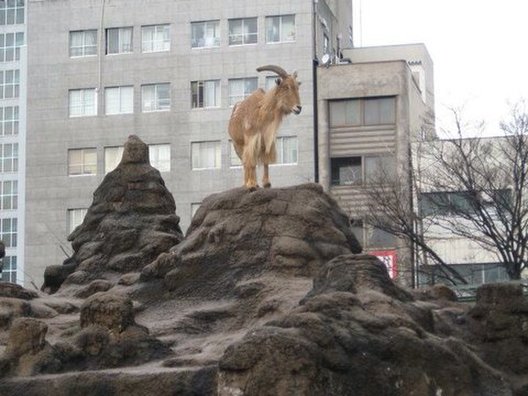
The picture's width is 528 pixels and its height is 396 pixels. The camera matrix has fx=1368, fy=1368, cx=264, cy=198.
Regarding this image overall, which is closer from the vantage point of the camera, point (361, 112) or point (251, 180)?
point (251, 180)

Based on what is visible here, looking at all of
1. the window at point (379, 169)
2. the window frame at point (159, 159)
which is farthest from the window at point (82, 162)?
the window at point (379, 169)

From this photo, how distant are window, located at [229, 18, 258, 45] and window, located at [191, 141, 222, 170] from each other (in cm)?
520

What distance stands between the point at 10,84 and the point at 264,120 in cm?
5035

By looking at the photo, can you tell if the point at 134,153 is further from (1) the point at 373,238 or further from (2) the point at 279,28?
(2) the point at 279,28

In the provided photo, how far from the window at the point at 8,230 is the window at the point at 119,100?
8552 millimetres

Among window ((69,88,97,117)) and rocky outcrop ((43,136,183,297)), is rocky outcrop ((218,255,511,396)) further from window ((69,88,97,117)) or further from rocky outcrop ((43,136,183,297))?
window ((69,88,97,117))

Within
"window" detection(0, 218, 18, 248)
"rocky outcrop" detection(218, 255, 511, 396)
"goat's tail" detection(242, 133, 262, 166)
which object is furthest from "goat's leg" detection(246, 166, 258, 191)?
"window" detection(0, 218, 18, 248)

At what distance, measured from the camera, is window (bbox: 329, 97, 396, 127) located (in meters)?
63.8

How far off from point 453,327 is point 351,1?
58.2 m

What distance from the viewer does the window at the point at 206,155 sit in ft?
218

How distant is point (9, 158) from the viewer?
73.4 meters

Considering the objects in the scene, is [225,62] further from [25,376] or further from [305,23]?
[25,376]

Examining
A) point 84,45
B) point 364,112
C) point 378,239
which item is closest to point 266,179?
point 378,239

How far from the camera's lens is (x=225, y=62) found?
6706 centimetres
